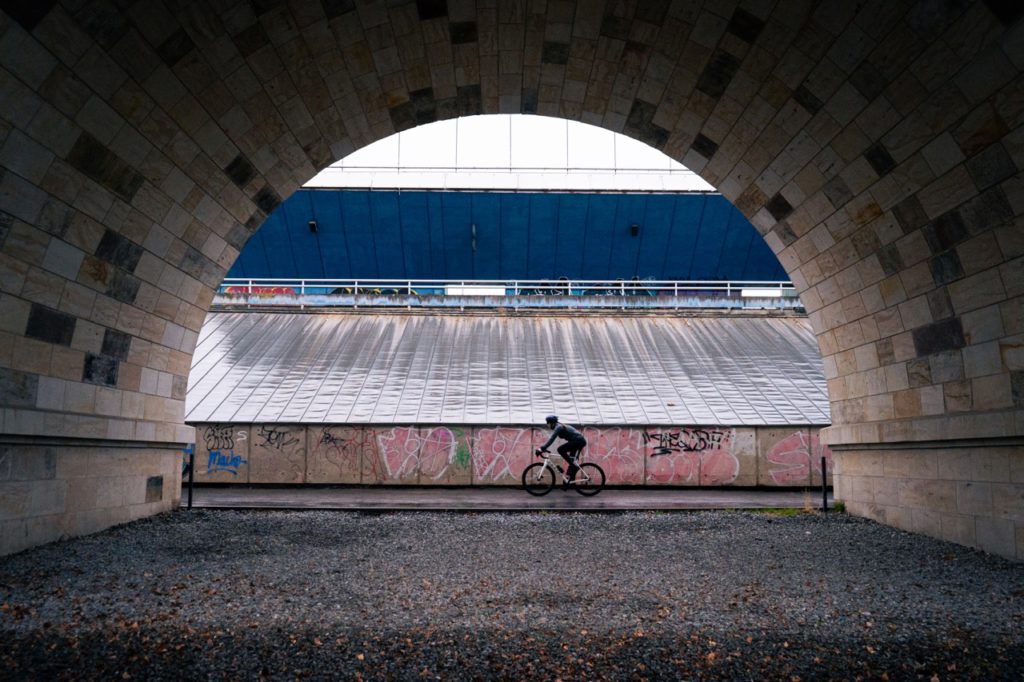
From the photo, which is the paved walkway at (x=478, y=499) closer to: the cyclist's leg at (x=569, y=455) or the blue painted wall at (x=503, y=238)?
the cyclist's leg at (x=569, y=455)

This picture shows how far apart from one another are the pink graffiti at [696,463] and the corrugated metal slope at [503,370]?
0.58 meters

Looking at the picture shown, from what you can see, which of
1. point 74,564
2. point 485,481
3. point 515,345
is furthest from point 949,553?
point 515,345

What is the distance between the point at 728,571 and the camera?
9.27m

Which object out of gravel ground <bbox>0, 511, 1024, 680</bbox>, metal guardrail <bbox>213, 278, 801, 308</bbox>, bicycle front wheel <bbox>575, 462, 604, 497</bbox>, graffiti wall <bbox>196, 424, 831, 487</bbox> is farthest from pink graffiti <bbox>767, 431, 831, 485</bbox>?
metal guardrail <bbox>213, 278, 801, 308</bbox>

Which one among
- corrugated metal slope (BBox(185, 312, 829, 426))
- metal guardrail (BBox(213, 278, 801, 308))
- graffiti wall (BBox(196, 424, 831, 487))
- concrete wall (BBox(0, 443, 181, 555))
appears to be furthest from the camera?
metal guardrail (BBox(213, 278, 801, 308))

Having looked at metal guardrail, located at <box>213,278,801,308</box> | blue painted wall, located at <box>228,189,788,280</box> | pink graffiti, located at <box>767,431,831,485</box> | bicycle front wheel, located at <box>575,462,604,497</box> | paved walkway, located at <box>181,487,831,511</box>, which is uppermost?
blue painted wall, located at <box>228,189,788,280</box>

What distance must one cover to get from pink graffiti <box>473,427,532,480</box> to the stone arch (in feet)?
32.6

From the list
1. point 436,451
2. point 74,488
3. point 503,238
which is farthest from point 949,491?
point 503,238

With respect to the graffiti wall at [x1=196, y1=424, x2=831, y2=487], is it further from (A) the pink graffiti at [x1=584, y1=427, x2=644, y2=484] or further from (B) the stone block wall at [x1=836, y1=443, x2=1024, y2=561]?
(B) the stone block wall at [x1=836, y1=443, x2=1024, y2=561]

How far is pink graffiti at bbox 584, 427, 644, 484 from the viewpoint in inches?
860

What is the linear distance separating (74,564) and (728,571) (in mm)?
7888

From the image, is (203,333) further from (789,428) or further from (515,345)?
(789,428)

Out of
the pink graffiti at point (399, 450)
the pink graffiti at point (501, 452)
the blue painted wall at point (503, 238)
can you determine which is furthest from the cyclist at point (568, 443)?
the blue painted wall at point (503, 238)

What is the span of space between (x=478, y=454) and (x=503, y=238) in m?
17.2
